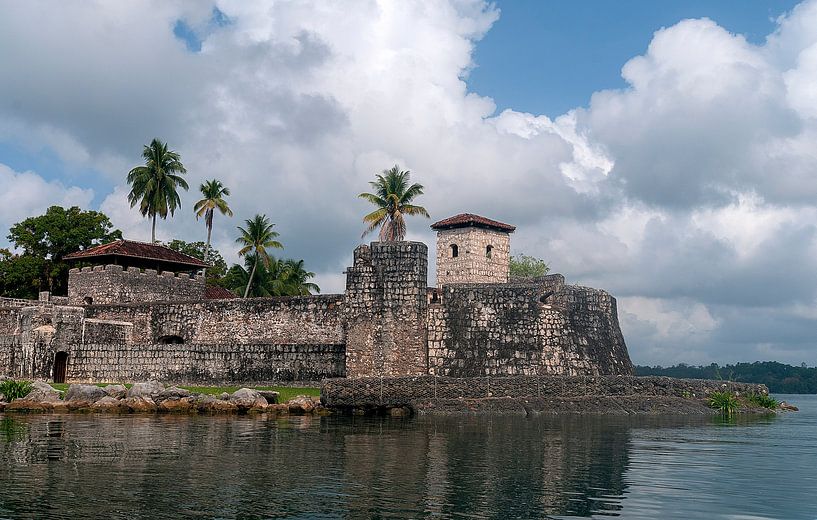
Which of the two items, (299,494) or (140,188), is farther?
(140,188)

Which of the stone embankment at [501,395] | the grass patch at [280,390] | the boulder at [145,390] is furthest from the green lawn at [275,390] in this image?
the stone embankment at [501,395]

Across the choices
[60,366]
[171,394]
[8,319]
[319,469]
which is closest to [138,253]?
[8,319]

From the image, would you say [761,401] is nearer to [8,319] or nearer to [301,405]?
[301,405]

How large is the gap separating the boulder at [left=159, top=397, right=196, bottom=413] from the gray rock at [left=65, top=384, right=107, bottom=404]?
2.31 metres

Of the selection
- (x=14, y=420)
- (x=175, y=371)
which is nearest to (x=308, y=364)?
(x=175, y=371)

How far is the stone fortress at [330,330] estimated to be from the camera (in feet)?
94.1

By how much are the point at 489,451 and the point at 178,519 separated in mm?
8036

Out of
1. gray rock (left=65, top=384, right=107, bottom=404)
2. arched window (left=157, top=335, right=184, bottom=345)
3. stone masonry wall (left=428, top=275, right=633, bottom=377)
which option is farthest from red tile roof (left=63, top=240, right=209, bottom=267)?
stone masonry wall (left=428, top=275, right=633, bottom=377)

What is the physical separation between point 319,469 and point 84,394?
16.5 meters

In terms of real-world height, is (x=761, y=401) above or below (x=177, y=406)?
above

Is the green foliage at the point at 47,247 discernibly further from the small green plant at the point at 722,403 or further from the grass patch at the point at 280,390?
the small green plant at the point at 722,403

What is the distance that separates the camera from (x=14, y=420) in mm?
23969

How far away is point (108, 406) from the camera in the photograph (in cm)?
2759

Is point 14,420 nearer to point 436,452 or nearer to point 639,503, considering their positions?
point 436,452
